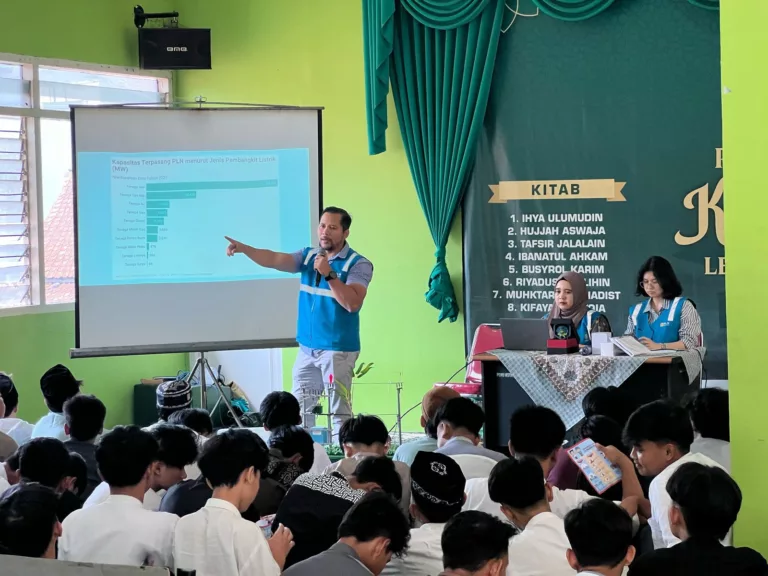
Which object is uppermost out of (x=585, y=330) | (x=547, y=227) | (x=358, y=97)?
(x=358, y=97)

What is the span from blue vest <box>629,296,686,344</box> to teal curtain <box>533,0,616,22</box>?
5.83 feet

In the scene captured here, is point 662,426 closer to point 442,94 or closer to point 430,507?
point 430,507

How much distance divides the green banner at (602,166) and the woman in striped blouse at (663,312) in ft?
2.29

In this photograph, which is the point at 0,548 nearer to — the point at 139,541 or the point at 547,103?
the point at 139,541

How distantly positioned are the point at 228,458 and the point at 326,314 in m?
2.82

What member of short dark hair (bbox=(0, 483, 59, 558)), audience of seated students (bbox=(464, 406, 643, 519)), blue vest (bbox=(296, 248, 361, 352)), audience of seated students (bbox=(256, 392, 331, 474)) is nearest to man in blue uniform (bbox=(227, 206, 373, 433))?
blue vest (bbox=(296, 248, 361, 352))

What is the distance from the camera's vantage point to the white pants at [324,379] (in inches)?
212

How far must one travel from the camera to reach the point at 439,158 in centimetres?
646

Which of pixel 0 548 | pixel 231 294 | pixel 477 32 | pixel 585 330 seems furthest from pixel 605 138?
pixel 0 548

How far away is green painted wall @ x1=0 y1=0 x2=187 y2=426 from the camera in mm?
6305

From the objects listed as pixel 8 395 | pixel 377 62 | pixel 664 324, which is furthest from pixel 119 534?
pixel 377 62

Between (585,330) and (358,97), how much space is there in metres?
2.44

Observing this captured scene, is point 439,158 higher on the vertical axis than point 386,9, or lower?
lower

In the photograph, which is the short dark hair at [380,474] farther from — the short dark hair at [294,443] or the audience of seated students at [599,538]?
the audience of seated students at [599,538]
